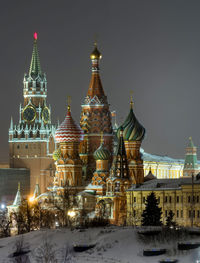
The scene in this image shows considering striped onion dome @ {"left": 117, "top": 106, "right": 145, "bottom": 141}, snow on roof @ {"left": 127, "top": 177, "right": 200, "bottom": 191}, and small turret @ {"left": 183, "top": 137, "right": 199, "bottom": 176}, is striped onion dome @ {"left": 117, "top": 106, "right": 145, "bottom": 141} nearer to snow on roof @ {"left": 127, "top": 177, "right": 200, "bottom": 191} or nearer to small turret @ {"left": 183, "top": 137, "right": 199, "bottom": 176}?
snow on roof @ {"left": 127, "top": 177, "right": 200, "bottom": 191}

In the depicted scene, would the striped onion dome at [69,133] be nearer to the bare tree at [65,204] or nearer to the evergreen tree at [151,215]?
the bare tree at [65,204]

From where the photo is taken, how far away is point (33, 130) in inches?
5527

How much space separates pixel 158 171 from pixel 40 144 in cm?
2051

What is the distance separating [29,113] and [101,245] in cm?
9058

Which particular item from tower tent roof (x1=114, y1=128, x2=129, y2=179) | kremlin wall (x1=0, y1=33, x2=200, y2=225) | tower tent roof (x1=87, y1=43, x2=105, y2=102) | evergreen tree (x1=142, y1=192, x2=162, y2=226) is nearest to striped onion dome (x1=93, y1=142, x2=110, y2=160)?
kremlin wall (x1=0, y1=33, x2=200, y2=225)

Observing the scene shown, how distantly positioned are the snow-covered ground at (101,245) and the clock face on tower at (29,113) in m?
83.5

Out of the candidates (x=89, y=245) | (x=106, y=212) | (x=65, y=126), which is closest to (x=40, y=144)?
(x=65, y=126)

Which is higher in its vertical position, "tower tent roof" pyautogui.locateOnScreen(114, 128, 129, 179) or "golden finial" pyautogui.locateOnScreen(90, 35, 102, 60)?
"golden finial" pyautogui.locateOnScreen(90, 35, 102, 60)

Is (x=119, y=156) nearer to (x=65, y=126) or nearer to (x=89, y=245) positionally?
(x=65, y=126)

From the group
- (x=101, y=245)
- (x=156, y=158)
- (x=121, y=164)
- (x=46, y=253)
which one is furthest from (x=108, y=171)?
(x=46, y=253)

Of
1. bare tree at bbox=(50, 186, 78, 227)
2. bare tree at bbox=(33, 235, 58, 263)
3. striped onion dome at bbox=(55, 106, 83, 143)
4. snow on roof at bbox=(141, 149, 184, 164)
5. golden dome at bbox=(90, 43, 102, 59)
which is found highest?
golden dome at bbox=(90, 43, 102, 59)

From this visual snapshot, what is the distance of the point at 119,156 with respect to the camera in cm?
9019

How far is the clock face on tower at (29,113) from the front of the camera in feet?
458

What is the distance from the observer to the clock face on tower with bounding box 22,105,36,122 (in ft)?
458
